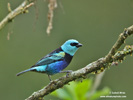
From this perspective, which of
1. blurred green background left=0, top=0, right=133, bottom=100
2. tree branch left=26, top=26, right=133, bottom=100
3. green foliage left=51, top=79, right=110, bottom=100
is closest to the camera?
tree branch left=26, top=26, right=133, bottom=100

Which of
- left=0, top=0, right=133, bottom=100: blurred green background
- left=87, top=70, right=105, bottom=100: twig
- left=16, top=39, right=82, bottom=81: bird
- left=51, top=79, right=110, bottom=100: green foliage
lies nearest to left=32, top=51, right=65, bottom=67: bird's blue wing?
left=16, top=39, right=82, bottom=81: bird

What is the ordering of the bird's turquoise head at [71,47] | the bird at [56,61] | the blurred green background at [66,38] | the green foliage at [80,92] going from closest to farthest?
the green foliage at [80,92]
the bird at [56,61]
the bird's turquoise head at [71,47]
the blurred green background at [66,38]

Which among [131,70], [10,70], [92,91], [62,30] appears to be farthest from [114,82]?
[92,91]

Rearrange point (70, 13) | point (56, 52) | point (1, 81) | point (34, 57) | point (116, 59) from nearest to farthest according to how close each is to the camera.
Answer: point (116, 59)
point (56, 52)
point (1, 81)
point (34, 57)
point (70, 13)

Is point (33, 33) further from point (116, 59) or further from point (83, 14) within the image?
point (116, 59)

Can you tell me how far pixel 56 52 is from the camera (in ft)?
15.9

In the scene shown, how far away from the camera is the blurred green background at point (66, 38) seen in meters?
9.95

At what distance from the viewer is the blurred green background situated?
32.6ft

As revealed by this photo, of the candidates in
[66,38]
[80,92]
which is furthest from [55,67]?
[66,38]

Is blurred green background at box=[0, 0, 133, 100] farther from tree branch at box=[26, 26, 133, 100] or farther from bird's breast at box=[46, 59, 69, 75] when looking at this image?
tree branch at box=[26, 26, 133, 100]

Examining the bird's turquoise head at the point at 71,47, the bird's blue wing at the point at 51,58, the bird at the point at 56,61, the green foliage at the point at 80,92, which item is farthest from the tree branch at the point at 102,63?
the bird's turquoise head at the point at 71,47

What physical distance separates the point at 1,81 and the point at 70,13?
3.37 meters

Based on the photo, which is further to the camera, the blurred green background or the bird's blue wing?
the blurred green background

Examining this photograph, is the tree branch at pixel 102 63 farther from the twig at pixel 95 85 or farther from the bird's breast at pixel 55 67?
the bird's breast at pixel 55 67
